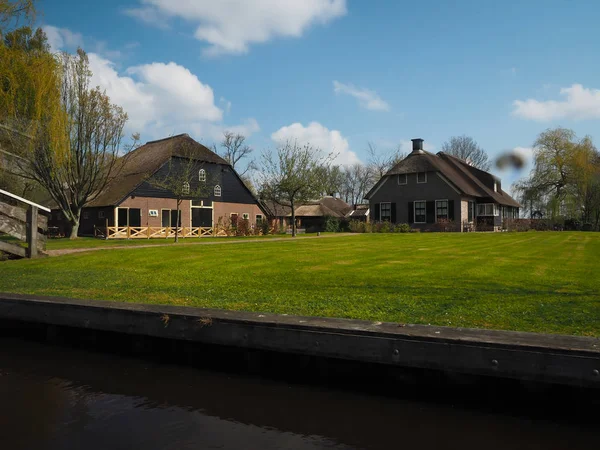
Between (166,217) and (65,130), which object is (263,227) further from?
(65,130)

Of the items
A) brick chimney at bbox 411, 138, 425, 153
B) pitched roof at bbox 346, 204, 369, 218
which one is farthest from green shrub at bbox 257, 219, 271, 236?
pitched roof at bbox 346, 204, 369, 218

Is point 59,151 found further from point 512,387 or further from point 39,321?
point 512,387

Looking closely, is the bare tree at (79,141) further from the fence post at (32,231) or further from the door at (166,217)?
the fence post at (32,231)

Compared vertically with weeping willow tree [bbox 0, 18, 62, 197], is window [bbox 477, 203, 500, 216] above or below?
below

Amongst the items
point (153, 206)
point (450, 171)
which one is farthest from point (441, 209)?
point (153, 206)

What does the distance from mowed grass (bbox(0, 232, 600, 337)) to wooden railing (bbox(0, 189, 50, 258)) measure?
0.68 metres

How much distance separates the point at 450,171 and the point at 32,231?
34542 millimetres

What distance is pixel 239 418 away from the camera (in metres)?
4.20

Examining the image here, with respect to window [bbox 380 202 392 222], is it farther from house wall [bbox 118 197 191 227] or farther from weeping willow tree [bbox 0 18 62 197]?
weeping willow tree [bbox 0 18 62 197]

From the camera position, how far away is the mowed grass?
19.8 ft

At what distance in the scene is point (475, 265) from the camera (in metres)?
11.1

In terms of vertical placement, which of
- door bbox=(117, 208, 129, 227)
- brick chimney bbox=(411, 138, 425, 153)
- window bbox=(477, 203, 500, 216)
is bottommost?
door bbox=(117, 208, 129, 227)

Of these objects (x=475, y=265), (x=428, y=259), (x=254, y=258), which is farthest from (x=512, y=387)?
(x=254, y=258)

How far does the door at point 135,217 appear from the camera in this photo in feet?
111
